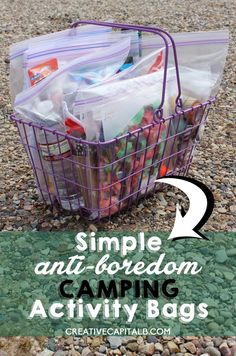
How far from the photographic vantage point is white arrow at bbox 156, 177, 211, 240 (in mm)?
1655

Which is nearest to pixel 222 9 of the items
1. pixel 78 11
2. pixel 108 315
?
pixel 78 11

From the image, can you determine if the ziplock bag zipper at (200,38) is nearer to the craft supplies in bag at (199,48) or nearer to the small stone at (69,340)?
the craft supplies in bag at (199,48)

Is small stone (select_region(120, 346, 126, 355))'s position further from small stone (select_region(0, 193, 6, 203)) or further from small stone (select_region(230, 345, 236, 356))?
small stone (select_region(0, 193, 6, 203))

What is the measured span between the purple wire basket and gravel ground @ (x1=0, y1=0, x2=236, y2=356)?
0.07 m

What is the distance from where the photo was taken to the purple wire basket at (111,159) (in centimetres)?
153

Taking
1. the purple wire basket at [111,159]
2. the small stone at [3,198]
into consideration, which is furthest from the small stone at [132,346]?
the small stone at [3,198]

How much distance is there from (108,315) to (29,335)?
20cm

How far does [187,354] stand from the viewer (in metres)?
1.28

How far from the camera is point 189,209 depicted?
1744 millimetres

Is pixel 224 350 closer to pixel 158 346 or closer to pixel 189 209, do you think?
pixel 158 346

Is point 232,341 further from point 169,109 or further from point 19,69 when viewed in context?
point 19,69

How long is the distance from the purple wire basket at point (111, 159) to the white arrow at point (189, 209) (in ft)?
0.19

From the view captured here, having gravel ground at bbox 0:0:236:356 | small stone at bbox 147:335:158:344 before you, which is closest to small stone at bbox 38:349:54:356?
gravel ground at bbox 0:0:236:356

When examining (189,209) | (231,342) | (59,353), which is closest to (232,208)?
(189,209)
